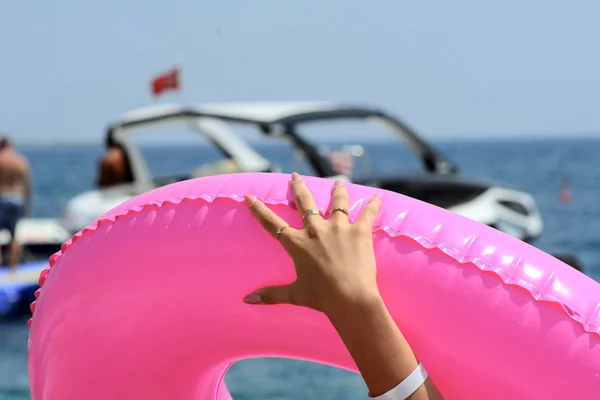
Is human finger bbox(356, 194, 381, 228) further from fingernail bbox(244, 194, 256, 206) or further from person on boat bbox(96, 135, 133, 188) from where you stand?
person on boat bbox(96, 135, 133, 188)

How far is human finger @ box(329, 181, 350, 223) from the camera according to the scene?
156 cm

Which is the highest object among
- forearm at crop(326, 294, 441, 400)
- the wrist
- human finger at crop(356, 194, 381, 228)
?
human finger at crop(356, 194, 381, 228)

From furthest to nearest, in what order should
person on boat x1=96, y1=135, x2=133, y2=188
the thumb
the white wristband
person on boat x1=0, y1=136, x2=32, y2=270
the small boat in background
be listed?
person on boat x1=96, y1=135, x2=133, y2=188, person on boat x1=0, y1=136, x2=32, y2=270, the small boat in background, the thumb, the white wristband

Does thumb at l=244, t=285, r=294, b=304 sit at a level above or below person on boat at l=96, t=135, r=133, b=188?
above

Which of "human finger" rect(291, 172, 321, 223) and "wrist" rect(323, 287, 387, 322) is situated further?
"human finger" rect(291, 172, 321, 223)

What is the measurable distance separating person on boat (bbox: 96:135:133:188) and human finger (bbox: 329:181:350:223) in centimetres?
793

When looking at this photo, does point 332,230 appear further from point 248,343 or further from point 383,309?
point 248,343

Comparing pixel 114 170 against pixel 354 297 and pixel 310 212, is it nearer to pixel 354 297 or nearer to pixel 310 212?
pixel 310 212

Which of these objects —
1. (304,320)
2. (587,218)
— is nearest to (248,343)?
(304,320)

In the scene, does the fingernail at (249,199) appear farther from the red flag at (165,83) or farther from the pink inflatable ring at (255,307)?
the red flag at (165,83)

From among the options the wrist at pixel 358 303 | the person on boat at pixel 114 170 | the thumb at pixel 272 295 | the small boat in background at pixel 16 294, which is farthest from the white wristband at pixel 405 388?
the person on boat at pixel 114 170

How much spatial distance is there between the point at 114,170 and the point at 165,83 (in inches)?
49.8

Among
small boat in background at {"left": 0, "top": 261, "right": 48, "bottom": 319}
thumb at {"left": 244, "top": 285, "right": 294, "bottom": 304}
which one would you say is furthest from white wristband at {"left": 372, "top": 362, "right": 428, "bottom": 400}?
small boat in background at {"left": 0, "top": 261, "right": 48, "bottom": 319}

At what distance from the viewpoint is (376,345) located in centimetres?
146
